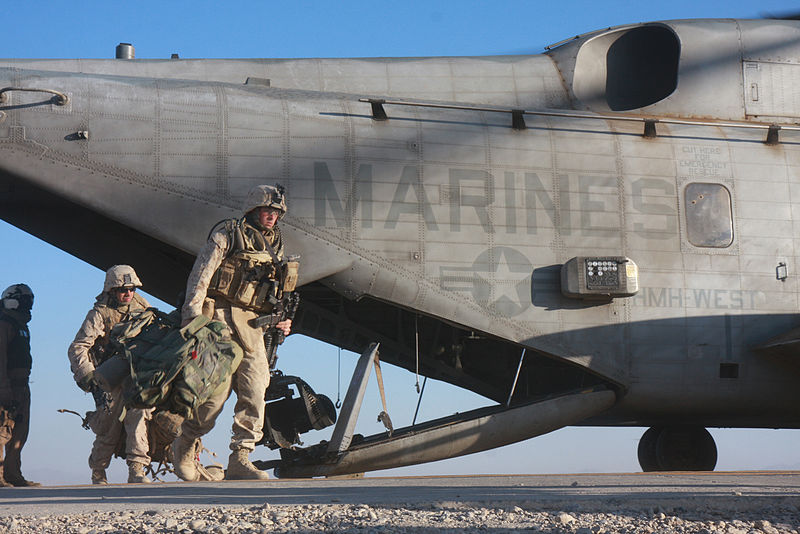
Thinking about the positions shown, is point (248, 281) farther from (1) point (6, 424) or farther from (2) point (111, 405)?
(1) point (6, 424)

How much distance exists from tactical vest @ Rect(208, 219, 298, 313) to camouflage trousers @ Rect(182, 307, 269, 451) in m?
0.14

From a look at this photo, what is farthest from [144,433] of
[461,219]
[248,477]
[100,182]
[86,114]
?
[461,219]

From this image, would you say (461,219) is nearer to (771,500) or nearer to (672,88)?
(672,88)

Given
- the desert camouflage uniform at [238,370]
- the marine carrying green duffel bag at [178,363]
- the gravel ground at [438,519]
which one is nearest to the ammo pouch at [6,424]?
the desert camouflage uniform at [238,370]

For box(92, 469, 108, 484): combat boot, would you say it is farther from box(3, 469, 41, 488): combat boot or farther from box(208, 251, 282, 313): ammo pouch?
box(208, 251, 282, 313): ammo pouch

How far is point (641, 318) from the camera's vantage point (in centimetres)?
978

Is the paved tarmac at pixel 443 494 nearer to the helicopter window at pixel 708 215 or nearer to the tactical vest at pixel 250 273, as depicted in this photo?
the tactical vest at pixel 250 273

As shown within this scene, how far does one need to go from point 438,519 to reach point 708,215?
6.67 meters

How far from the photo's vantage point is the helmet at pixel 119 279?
8.46m

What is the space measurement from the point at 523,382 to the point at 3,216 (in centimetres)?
593

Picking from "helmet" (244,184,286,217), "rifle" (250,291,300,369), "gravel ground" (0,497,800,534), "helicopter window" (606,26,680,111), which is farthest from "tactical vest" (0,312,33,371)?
"helicopter window" (606,26,680,111)

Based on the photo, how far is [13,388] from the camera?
9.21m

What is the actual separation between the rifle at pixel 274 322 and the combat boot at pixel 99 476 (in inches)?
74.8

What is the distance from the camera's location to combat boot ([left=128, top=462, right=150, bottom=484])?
806 centimetres
